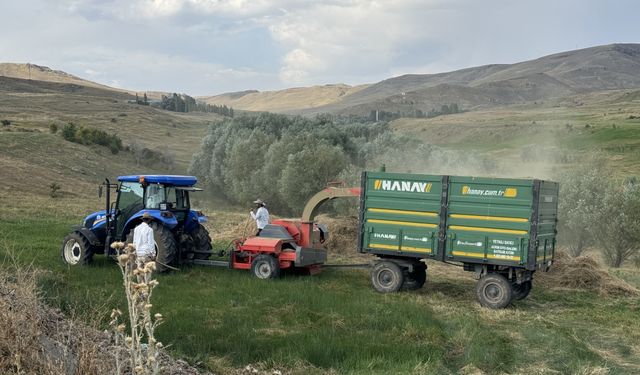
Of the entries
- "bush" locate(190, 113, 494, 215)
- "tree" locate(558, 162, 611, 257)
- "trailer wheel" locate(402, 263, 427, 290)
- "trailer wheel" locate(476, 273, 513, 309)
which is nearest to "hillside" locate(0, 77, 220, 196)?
"bush" locate(190, 113, 494, 215)

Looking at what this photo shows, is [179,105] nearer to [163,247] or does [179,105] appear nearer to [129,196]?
[129,196]

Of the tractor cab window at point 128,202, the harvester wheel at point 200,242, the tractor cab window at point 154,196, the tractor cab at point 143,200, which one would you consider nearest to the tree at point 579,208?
the harvester wheel at point 200,242

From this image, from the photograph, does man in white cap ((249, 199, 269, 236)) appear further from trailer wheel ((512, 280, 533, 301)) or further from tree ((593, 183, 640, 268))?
tree ((593, 183, 640, 268))

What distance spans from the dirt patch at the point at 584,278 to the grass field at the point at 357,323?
26.4 inches

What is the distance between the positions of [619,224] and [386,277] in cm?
1758

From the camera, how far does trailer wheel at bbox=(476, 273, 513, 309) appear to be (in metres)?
12.6

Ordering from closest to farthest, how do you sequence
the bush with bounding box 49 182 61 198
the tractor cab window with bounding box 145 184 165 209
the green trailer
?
1. the green trailer
2. the tractor cab window with bounding box 145 184 165 209
3. the bush with bounding box 49 182 61 198

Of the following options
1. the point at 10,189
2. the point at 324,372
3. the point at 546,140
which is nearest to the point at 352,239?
the point at 324,372

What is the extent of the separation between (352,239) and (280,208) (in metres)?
22.8

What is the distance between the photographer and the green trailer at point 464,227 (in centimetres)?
1236

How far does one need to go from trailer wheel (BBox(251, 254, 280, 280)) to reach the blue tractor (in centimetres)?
140

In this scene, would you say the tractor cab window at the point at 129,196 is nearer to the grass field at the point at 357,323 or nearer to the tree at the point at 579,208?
the grass field at the point at 357,323

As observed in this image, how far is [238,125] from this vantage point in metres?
53.6

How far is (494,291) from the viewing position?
12.8 m
